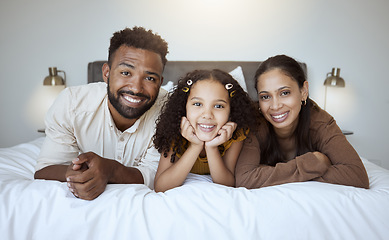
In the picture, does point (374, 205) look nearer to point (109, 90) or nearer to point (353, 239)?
point (353, 239)

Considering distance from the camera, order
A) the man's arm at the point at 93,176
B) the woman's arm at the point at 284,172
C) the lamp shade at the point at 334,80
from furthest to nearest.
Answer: the lamp shade at the point at 334,80
the woman's arm at the point at 284,172
the man's arm at the point at 93,176

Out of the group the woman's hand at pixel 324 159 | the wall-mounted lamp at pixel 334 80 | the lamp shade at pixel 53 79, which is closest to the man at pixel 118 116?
the woman's hand at pixel 324 159

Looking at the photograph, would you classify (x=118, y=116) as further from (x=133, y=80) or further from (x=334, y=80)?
(x=334, y=80)

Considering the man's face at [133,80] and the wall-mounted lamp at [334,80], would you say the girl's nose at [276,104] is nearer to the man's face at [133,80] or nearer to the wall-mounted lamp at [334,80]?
the man's face at [133,80]

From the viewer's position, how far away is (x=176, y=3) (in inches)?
119

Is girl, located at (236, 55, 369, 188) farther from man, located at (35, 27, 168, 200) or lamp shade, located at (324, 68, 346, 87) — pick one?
lamp shade, located at (324, 68, 346, 87)

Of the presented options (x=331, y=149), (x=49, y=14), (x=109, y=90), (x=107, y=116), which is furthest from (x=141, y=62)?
(x=49, y=14)

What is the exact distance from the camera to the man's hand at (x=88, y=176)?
1.09 metres

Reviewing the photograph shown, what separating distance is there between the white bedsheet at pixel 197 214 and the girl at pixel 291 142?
6.0 inches

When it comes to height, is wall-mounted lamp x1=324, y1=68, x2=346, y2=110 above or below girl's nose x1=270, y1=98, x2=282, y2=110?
above

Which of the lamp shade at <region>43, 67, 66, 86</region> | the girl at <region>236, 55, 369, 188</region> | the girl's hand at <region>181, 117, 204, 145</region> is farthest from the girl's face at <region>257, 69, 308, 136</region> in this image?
the lamp shade at <region>43, 67, 66, 86</region>

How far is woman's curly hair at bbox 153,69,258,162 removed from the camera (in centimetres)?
147

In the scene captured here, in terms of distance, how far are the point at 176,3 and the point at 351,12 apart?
1.81 meters

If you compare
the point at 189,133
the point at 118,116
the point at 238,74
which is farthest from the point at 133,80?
the point at 238,74
